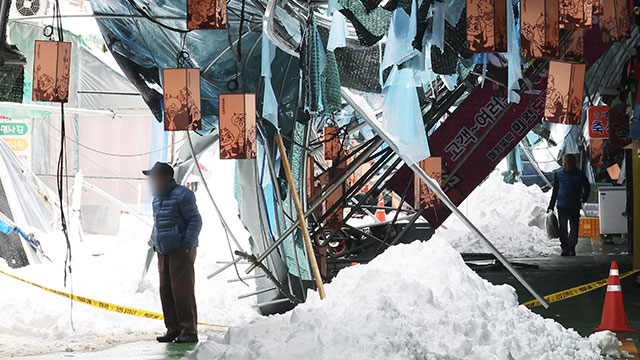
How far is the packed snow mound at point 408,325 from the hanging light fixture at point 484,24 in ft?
5.82

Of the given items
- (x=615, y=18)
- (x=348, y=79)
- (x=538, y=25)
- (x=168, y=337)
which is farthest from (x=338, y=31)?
(x=168, y=337)

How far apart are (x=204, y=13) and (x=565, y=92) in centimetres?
320

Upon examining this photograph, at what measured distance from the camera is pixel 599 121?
1276 cm

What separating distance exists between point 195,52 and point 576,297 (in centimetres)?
579

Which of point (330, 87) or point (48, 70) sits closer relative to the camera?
point (48, 70)

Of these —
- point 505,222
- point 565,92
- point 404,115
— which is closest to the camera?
point 565,92

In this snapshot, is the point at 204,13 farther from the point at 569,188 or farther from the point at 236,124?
the point at 569,188

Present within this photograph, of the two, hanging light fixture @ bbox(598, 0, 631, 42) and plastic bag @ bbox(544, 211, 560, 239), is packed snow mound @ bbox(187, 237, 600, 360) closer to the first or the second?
hanging light fixture @ bbox(598, 0, 631, 42)

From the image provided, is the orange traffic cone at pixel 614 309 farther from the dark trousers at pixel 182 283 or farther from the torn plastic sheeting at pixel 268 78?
the dark trousers at pixel 182 283

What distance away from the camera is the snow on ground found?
907cm

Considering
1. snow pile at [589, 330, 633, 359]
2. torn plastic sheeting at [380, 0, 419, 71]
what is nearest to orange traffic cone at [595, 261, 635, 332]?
snow pile at [589, 330, 633, 359]

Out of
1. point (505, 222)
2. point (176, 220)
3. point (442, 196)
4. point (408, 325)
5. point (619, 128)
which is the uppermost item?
point (619, 128)

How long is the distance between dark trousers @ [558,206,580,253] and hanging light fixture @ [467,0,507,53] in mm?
9947

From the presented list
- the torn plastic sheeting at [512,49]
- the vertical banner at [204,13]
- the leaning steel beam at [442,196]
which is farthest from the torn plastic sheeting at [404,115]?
the vertical banner at [204,13]
